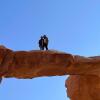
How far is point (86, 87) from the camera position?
935 inches

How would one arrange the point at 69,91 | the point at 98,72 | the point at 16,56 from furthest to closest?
the point at 69,91 → the point at 98,72 → the point at 16,56

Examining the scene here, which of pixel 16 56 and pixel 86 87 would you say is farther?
pixel 86 87

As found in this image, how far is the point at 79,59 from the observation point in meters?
22.3

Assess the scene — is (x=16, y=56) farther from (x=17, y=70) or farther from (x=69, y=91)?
(x=69, y=91)

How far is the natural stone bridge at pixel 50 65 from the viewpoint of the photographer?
70.0ft

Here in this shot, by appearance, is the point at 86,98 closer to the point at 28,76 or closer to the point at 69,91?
the point at 69,91

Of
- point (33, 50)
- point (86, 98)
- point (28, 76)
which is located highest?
point (33, 50)

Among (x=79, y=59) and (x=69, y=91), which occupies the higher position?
(x=79, y=59)

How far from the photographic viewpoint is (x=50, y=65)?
21750mm

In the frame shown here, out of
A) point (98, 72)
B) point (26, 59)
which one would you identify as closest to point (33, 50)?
point (26, 59)

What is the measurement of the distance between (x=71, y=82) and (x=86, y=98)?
1708 mm

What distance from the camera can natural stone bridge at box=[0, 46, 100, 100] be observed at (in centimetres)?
2134

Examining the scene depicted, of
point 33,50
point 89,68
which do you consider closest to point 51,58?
point 33,50

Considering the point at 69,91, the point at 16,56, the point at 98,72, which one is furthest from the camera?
the point at 69,91
